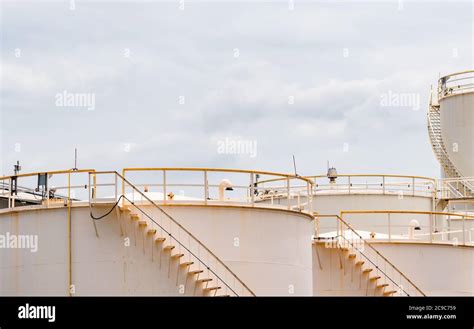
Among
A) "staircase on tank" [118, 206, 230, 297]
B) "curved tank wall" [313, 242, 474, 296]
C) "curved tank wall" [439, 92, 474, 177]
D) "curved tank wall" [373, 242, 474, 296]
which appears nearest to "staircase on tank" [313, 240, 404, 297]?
"curved tank wall" [313, 242, 474, 296]

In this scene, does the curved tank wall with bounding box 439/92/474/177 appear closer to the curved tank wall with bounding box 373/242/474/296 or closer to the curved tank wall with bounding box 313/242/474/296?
the curved tank wall with bounding box 313/242/474/296

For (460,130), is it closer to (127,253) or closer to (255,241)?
(255,241)

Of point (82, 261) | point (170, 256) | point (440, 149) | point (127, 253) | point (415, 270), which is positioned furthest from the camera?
point (440, 149)

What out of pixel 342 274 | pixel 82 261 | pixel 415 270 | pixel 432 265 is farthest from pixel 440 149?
pixel 82 261

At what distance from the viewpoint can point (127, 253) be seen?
101ft

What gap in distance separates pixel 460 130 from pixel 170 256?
34651 millimetres

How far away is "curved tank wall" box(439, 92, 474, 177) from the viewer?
202 feet

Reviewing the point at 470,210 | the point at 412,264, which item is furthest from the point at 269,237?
the point at 470,210

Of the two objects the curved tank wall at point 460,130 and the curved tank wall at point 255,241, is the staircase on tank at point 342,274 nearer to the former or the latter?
the curved tank wall at point 255,241

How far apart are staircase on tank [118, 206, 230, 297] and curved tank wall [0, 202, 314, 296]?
3.1 inches

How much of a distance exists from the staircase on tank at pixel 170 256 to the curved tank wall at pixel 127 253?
8 centimetres
